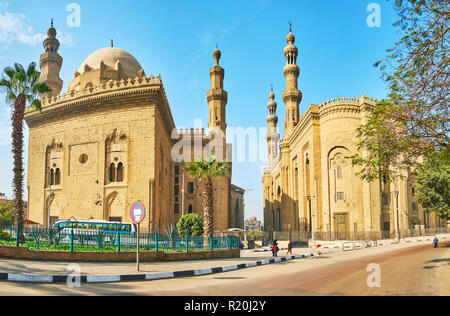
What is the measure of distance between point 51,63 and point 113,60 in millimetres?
12225

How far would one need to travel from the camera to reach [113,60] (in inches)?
1490

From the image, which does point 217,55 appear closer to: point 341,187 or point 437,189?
point 341,187

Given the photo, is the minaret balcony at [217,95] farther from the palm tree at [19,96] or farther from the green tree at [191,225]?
the palm tree at [19,96]

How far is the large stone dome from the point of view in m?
37.4

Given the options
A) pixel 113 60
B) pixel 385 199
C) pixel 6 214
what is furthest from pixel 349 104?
pixel 6 214

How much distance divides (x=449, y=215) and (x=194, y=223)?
829 inches

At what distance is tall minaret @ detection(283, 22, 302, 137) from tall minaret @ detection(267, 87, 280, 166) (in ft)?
73.9

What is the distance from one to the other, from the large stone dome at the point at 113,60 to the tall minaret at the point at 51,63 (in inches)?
264

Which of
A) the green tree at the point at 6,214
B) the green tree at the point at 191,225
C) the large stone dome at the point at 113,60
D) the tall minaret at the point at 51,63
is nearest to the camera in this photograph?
the green tree at the point at 191,225

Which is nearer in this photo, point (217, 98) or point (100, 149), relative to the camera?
point (100, 149)

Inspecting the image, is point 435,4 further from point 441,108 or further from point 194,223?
point 194,223

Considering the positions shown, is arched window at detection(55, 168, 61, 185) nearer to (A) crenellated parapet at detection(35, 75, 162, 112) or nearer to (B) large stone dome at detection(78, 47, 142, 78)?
(A) crenellated parapet at detection(35, 75, 162, 112)

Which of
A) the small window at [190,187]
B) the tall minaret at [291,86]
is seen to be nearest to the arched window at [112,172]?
the small window at [190,187]

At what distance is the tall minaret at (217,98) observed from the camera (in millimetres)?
47000
